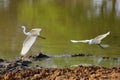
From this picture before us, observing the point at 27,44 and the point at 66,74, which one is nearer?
the point at 66,74

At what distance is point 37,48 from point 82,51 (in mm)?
1616

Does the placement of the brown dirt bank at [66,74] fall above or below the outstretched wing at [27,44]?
below

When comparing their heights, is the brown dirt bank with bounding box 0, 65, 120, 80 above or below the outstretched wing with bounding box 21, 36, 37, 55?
below

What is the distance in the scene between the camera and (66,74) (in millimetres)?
11547

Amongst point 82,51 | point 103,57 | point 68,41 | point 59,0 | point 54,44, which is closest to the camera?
point 103,57

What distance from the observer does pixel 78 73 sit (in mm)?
11656

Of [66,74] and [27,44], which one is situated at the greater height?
[27,44]

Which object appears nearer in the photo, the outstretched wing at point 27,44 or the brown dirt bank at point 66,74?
the brown dirt bank at point 66,74

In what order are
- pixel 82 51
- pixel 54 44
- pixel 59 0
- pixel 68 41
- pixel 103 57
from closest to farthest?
pixel 103 57
pixel 82 51
pixel 54 44
pixel 68 41
pixel 59 0

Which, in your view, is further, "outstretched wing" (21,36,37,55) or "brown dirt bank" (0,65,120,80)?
"outstretched wing" (21,36,37,55)

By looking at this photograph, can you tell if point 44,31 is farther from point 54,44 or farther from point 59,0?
point 59,0

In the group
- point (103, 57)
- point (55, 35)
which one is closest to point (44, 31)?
point (55, 35)

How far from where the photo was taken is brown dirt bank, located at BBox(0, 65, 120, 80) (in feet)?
36.2

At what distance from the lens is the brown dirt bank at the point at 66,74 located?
1105 centimetres
